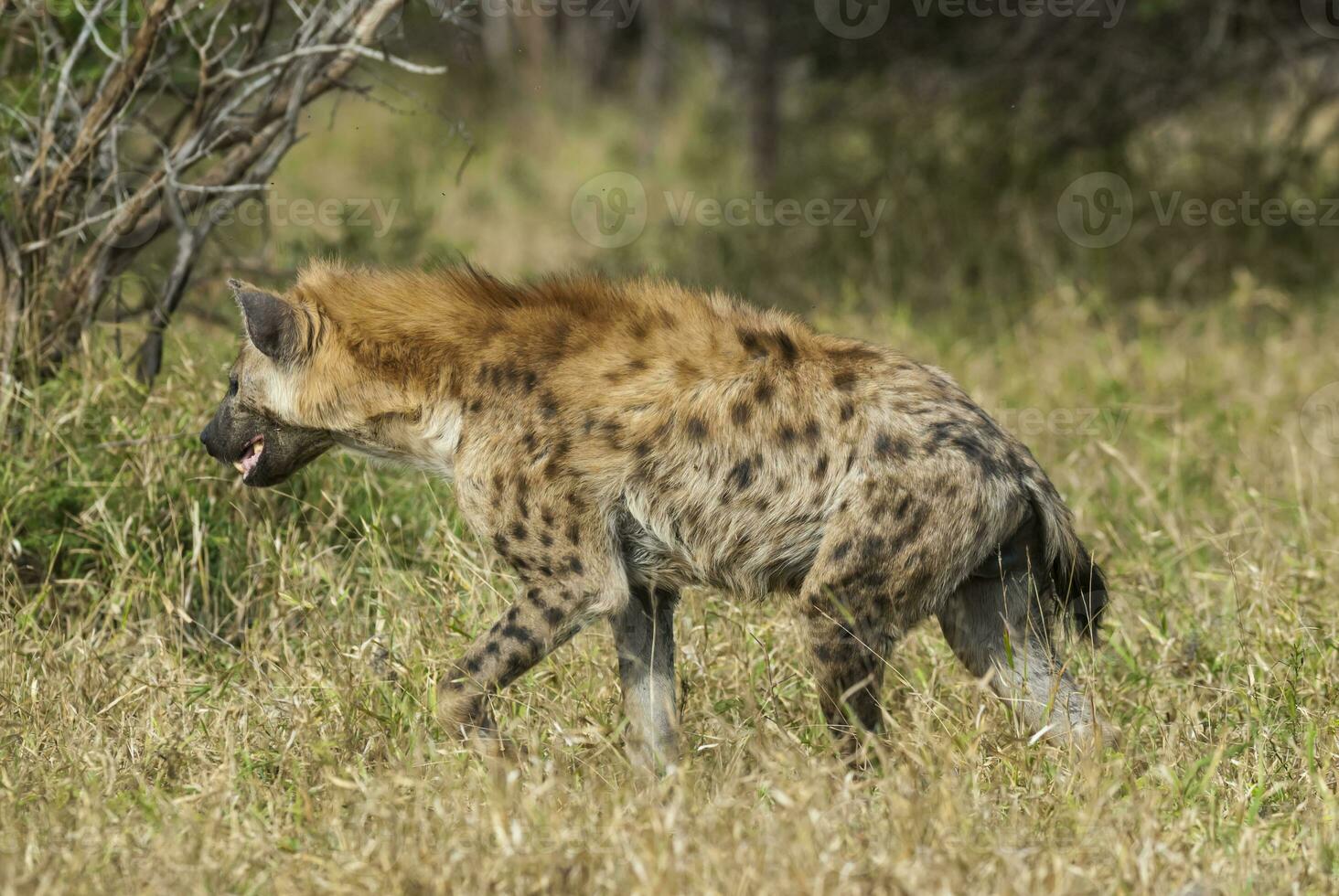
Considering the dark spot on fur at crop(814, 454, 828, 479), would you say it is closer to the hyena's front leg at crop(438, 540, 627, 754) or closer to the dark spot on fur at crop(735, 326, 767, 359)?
the dark spot on fur at crop(735, 326, 767, 359)

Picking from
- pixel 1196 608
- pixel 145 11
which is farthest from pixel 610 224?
pixel 1196 608

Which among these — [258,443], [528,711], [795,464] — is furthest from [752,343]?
[258,443]

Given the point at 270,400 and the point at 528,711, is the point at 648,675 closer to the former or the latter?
the point at 528,711

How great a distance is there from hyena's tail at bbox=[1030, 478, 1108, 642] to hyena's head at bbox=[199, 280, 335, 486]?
1.87m

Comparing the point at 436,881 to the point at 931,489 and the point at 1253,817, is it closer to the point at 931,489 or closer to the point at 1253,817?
the point at 931,489

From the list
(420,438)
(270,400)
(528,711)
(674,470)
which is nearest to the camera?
(674,470)

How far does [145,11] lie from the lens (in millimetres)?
5492

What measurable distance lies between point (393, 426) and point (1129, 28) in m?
6.40

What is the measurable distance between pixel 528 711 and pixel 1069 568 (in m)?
1.42

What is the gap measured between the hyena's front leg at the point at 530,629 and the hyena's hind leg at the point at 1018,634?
878 millimetres

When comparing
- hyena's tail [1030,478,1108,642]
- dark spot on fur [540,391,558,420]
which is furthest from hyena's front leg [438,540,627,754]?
hyena's tail [1030,478,1108,642]

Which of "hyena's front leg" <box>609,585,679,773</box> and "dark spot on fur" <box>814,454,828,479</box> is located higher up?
"dark spot on fur" <box>814,454,828,479</box>

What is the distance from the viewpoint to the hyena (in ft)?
12.6

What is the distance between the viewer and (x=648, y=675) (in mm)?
4188
